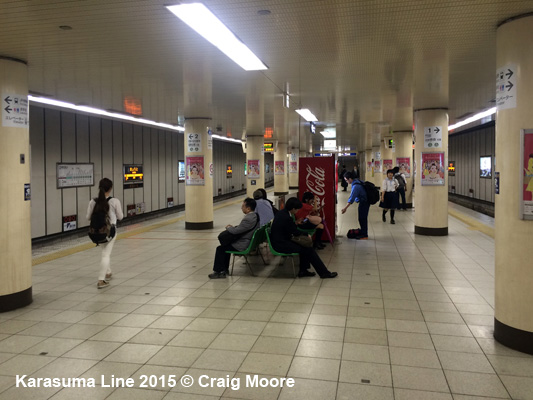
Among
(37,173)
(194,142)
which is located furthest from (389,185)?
(37,173)

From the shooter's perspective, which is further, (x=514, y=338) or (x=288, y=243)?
(x=288, y=243)

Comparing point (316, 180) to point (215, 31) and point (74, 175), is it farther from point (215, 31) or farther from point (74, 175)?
point (74, 175)

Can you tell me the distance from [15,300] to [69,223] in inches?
276

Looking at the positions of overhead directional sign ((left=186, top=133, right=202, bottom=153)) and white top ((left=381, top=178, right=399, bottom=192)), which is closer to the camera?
overhead directional sign ((left=186, top=133, right=202, bottom=153))

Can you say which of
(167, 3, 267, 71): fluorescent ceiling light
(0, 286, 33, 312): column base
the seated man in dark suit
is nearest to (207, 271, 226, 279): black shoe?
the seated man in dark suit

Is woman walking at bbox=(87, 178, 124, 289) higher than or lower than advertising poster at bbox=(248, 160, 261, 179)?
lower

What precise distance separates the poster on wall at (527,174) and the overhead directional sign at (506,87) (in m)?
0.33

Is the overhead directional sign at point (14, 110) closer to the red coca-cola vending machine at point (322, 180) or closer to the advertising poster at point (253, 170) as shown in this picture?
the red coca-cola vending machine at point (322, 180)

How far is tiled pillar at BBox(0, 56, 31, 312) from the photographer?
4.95 meters

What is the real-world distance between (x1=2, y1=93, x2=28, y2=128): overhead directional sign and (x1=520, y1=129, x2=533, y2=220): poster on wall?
5.35 metres

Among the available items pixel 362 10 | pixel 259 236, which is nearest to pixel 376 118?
pixel 259 236

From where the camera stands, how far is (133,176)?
1495 cm

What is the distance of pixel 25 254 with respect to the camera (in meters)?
5.19

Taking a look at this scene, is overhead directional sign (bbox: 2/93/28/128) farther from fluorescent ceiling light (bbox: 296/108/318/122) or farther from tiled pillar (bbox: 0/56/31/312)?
fluorescent ceiling light (bbox: 296/108/318/122)
